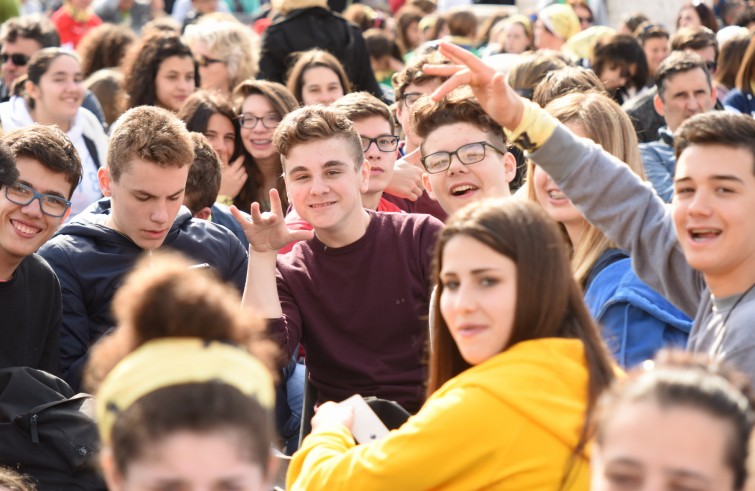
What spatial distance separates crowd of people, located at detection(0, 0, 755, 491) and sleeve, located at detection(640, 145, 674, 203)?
0.7 inches

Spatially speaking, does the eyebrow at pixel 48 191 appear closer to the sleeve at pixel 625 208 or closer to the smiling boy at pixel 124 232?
the smiling boy at pixel 124 232

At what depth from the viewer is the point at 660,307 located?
3.68 meters

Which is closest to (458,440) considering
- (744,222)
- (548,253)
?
(548,253)

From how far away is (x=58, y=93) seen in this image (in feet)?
23.1

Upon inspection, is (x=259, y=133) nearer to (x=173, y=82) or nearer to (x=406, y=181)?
(x=406, y=181)

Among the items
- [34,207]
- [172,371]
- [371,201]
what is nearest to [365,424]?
[172,371]

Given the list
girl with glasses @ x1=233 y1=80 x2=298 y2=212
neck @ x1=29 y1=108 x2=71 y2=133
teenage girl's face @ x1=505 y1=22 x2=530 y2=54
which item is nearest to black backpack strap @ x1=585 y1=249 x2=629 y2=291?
girl with glasses @ x1=233 y1=80 x2=298 y2=212

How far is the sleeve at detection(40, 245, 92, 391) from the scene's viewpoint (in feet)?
14.7

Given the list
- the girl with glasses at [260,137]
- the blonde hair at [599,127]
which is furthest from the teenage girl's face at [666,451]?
the girl with glasses at [260,137]

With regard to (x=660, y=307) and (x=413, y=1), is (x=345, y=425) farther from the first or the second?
(x=413, y=1)

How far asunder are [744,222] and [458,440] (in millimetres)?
1061

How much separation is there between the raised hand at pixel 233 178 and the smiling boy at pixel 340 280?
192 centimetres

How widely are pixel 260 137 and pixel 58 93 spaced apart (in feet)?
4.69

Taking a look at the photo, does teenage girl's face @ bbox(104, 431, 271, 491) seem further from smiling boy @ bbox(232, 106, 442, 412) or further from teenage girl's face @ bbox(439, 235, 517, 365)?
smiling boy @ bbox(232, 106, 442, 412)
